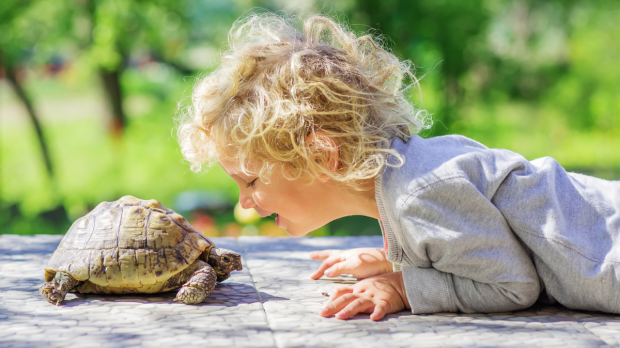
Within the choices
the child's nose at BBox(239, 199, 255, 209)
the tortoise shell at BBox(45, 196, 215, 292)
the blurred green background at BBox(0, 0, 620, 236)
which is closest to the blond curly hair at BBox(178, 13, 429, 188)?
the child's nose at BBox(239, 199, 255, 209)

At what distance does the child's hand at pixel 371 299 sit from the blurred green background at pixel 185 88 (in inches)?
140

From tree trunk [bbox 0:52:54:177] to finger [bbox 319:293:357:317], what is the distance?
26.6ft

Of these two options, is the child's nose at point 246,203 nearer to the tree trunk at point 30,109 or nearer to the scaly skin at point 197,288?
the scaly skin at point 197,288

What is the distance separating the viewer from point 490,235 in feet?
6.47

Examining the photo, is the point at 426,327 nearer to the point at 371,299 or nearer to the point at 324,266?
the point at 371,299

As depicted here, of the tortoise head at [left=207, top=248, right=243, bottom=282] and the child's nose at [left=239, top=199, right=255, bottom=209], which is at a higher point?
the child's nose at [left=239, top=199, right=255, bottom=209]

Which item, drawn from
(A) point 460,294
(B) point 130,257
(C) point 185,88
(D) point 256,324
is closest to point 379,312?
A: (A) point 460,294

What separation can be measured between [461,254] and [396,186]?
314 millimetres

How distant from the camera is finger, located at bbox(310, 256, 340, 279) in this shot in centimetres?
253

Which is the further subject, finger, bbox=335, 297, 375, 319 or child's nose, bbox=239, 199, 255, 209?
child's nose, bbox=239, 199, 255, 209

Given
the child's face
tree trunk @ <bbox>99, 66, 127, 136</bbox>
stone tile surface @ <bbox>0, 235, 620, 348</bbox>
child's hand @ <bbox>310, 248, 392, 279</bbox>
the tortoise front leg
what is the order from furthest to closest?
tree trunk @ <bbox>99, 66, 127, 136</bbox> → child's hand @ <bbox>310, 248, 392, 279</bbox> → the child's face → the tortoise front leg → stone tile surface @ <bbox>0, 235, 620, 348</bbox>

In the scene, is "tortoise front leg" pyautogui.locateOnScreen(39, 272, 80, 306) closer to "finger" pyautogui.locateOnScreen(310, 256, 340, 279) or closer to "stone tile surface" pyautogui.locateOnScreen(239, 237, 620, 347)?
"stone tile surface" pyautogui.locateOnScreen(239, 237, 620, 347)

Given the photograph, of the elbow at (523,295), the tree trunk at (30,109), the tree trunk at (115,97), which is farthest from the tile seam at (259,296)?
the tree trunk at (30,109)

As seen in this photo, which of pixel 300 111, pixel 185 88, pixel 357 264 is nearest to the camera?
pixel 300 111
